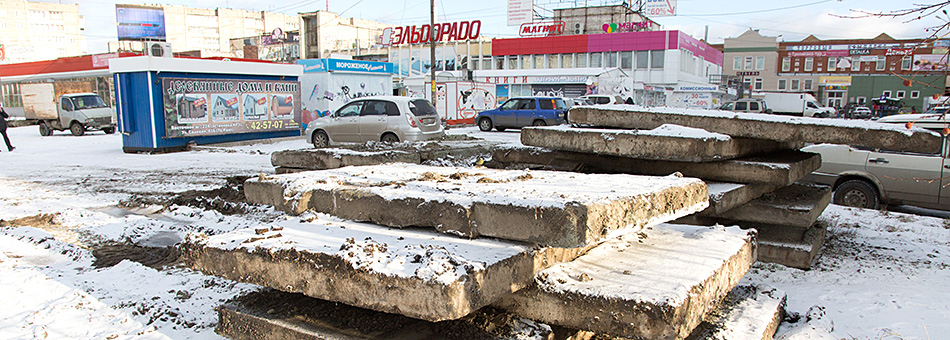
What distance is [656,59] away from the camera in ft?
137

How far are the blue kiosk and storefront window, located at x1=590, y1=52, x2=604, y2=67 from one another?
30.9 m

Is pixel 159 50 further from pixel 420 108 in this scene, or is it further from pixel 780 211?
pixel 780 211

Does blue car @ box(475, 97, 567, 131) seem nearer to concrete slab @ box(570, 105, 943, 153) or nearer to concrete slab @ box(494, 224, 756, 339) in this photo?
concrete slab @ box(570, 105, 943, 153)

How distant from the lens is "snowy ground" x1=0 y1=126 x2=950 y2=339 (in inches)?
142

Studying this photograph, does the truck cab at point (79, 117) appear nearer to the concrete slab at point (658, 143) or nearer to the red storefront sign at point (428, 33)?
the concrete slab at point (658, 143)

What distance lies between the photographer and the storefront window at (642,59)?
42.0 metres

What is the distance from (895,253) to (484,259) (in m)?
5.37

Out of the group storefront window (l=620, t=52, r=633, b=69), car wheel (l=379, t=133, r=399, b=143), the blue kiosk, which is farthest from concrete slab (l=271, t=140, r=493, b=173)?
storefront window (l=620, t=52, r=633, b=69)

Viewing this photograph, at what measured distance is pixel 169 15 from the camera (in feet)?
264

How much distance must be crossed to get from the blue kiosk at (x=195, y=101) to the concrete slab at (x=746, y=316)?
1511cm

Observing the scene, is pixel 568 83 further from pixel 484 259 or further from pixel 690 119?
pixel 484 259

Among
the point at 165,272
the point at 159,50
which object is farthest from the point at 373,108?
the point at 165,272

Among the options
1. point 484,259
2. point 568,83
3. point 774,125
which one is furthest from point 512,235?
point 568,83

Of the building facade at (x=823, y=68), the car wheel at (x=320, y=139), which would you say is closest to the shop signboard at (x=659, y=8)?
the building facade at (x=823, y=68)
